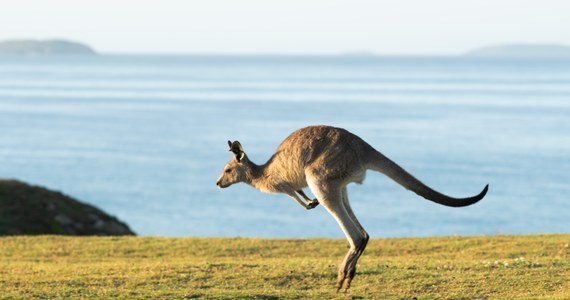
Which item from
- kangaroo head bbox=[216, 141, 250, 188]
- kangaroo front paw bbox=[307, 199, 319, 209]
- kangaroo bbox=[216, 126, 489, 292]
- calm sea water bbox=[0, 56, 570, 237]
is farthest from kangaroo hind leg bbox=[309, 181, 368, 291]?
calm sea water bbox=[0, 56, 570, 237]

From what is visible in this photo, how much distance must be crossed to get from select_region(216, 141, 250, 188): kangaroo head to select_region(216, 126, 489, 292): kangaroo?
0.59m

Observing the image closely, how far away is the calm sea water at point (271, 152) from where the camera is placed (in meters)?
62.1

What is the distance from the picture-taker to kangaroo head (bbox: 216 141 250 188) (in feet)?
42.1

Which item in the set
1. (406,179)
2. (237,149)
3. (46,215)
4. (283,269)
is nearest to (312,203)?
(406,179)

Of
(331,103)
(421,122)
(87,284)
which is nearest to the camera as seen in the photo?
(87,284)

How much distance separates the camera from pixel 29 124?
11281 cm

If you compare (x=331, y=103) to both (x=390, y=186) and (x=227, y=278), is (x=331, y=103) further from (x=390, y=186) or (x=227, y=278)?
(x=227, y=278)

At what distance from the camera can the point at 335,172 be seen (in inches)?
462

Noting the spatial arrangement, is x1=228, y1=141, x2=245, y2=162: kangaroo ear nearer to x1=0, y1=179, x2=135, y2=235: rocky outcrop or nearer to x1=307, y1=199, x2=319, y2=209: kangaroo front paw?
x1=307, y1=199, x2=319, y2=209: kangaroo front paw

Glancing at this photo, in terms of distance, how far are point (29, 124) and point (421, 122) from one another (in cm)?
4776

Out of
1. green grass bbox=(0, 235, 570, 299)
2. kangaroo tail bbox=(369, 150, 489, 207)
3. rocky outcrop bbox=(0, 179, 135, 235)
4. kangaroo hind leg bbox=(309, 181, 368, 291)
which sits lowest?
rocky outcrop bbox=(0, 179, 135, 235)

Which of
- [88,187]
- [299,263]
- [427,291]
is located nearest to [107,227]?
[299,263]

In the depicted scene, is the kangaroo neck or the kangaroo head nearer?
the kangaroo neck

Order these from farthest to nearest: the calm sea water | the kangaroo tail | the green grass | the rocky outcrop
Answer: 1. the calm sea water
2. the rocky outcrop
3. the green grass
4. the kangaroo tail
